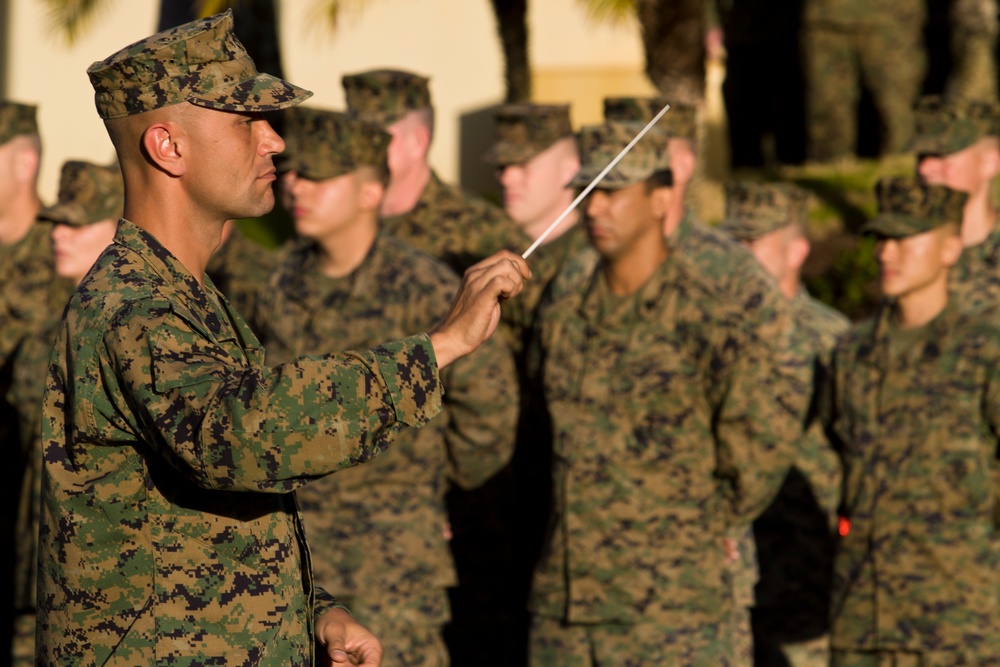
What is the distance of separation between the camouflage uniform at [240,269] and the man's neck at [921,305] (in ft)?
9.22

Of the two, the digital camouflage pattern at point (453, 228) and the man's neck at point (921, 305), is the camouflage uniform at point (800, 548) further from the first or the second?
the digital camouflage pattern at point (453, 228)

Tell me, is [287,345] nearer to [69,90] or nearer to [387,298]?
[387,298]

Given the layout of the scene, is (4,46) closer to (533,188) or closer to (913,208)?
(533,188)

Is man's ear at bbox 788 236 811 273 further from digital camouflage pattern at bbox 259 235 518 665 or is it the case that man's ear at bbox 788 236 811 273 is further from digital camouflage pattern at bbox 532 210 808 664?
digital camouflage pattern at bbox 532 210 808 664

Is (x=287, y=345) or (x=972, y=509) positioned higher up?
(x=287, y=345)

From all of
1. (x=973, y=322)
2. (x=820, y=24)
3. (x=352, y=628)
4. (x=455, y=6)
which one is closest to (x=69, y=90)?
(x=455, y=6)

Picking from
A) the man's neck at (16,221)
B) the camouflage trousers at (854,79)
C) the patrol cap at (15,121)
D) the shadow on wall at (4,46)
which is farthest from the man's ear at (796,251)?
the camouflage trousers at (854,79)

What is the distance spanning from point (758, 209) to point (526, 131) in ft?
3.88

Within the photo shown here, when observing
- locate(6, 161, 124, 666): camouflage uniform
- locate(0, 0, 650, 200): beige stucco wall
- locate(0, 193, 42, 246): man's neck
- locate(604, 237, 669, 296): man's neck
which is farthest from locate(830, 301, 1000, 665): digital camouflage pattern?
locate(0, 0, 650, 200): beige stucco wall

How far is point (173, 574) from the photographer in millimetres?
3223

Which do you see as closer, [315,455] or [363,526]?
[315,455]

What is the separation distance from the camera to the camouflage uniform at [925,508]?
598 cm

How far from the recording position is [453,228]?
8.26 meters

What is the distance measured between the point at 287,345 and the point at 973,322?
2510 mm
